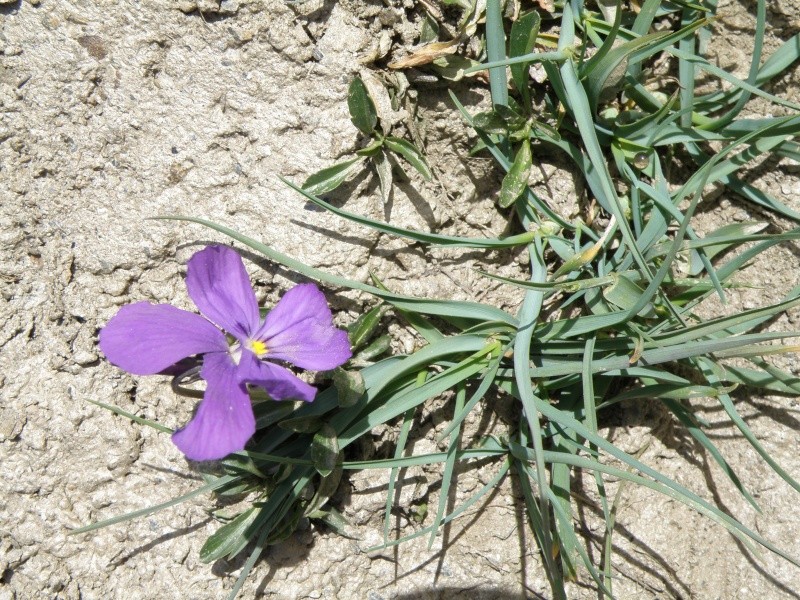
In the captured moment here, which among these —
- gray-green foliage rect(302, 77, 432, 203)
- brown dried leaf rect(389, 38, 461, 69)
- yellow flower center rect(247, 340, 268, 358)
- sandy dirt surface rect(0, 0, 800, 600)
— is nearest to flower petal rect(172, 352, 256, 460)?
yellow flower center rect(247, 340, 268, 358)

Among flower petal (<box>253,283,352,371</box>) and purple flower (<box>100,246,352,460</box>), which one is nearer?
purple flower (<box>100,246,352,460</box>)

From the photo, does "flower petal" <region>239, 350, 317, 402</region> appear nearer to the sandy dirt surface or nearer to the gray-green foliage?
the sandy dirt surface

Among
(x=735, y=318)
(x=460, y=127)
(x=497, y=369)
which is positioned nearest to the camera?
(x=735, y=318)

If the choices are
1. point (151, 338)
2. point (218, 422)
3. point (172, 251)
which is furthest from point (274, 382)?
point (172, 251)

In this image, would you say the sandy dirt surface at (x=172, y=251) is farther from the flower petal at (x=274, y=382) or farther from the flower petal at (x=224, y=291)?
the flower petal at (x=274, y=382)

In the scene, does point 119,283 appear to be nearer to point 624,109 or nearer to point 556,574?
point 556,574

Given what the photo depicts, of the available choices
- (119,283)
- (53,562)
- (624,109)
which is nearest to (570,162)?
(624,109)

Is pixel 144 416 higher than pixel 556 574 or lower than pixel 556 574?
higher

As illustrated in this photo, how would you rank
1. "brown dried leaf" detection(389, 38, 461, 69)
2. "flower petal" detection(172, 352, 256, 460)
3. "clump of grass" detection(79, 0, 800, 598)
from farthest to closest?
"brown dried leaf" detection(389, 38, 461, 69) → "clump of grass" detection(79, 0, 800, 598) → "flower petal" detection(172, 352, 256, 460)
